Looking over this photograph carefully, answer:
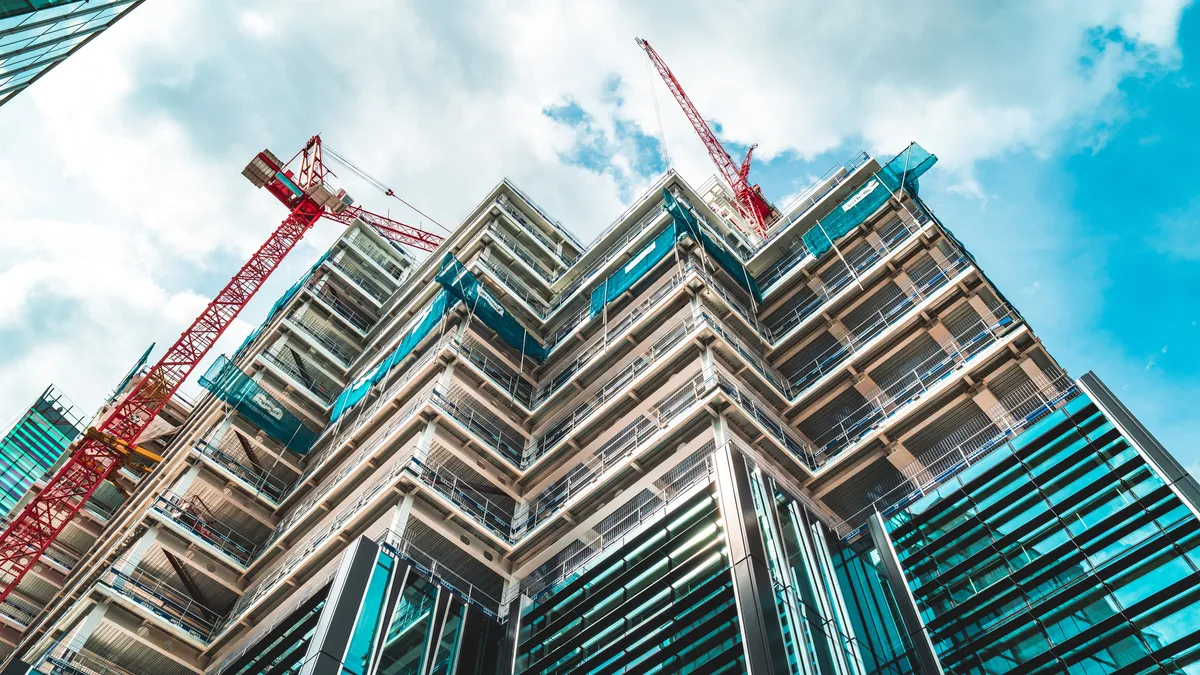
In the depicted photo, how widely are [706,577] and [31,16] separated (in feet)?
87.9

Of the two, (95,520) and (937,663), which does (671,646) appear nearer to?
(937,663)

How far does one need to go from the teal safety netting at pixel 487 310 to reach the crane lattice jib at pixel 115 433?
30.4 metres

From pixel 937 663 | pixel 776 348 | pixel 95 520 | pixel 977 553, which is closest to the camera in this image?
pixel 937 663

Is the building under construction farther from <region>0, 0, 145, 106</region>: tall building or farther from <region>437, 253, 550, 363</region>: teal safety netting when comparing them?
<region>0, 0, 145, 106</region>: tall building

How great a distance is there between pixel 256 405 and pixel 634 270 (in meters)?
21.9

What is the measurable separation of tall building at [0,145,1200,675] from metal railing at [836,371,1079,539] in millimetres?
182

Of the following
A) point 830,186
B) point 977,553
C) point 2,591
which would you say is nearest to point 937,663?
point 977,553

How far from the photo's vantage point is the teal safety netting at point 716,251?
143 feet

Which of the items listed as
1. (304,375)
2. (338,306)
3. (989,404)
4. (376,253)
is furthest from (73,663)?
(376,253)

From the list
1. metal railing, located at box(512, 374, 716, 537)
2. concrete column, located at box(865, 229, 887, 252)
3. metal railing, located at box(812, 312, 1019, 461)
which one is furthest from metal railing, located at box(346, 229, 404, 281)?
metal railing, located at box(812, 312, 1019, 461)

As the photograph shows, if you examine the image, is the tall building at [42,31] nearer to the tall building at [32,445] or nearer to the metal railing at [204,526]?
the metal railing at [204,526]

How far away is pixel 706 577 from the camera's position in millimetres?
25516

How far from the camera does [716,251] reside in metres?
43.9

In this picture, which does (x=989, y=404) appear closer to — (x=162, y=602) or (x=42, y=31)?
(x=162, y=602)
